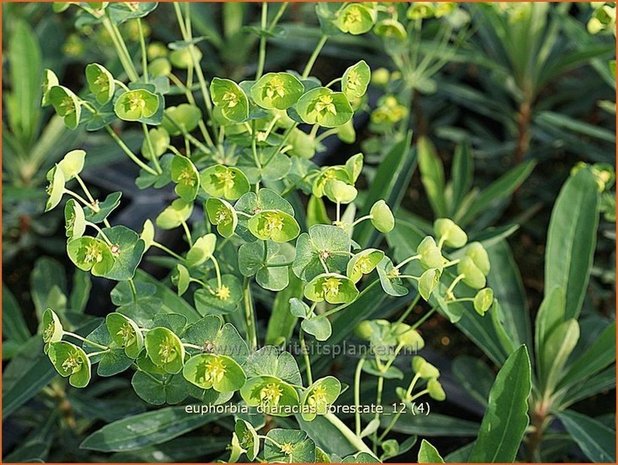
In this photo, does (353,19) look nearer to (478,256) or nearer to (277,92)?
(277,92)

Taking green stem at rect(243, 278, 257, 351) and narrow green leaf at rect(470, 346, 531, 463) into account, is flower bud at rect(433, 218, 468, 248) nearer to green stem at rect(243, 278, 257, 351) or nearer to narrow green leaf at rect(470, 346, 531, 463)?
narrow green leaf at rect(470, 346, 531, 463)

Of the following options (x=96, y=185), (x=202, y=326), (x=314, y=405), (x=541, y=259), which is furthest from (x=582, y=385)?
(x=96, y=185)

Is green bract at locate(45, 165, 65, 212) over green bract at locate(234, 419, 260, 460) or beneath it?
over

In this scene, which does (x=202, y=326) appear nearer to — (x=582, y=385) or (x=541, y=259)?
(x=582, y=385)

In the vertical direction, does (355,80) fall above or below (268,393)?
above

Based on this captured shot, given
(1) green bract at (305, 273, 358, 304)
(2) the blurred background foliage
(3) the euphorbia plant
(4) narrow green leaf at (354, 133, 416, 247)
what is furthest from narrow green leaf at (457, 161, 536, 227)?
(1) green bract at (305, 273, 358, 304)

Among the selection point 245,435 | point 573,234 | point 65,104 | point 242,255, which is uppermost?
point 65,104

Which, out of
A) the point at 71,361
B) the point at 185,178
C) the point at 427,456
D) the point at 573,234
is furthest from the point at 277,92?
the point at 573,234
